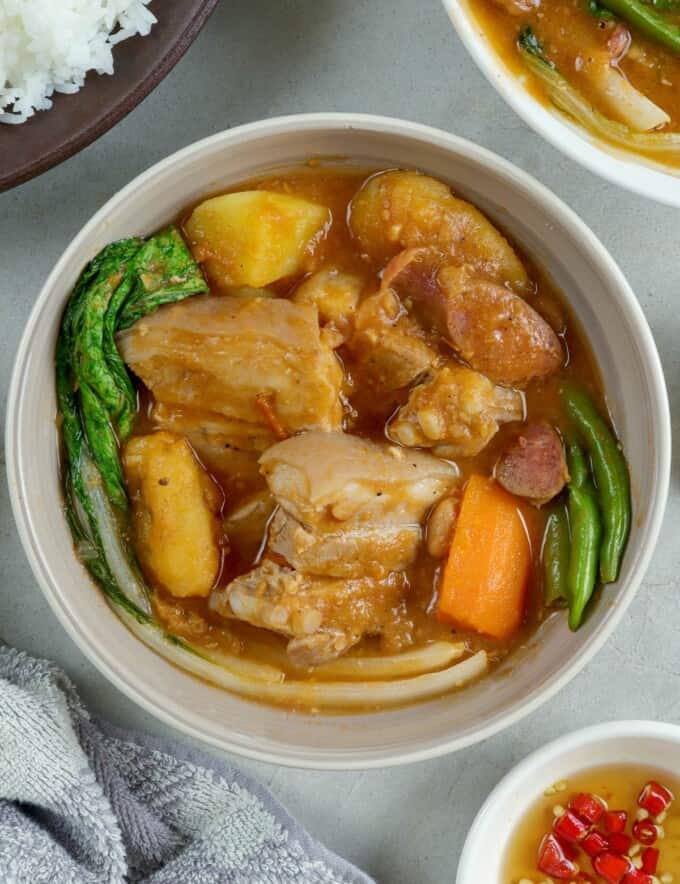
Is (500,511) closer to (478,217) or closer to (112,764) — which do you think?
(478,217)

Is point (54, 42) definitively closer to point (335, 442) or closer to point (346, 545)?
point (335, 442)

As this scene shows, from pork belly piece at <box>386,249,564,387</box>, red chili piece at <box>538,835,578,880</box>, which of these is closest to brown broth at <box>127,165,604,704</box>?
pork belly piece at <box>386,249,564,387</box>

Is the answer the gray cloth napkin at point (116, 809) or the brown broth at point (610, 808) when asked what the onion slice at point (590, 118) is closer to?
the brown broth at point (610, 808)

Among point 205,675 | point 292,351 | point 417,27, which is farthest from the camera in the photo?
point 417,27

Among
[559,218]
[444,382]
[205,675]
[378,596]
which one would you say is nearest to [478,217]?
[559,218]

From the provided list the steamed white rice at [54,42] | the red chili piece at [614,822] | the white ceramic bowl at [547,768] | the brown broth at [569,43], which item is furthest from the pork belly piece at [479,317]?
the red chili piece at [614,822]

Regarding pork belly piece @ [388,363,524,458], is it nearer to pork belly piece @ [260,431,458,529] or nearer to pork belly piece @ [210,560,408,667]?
pork belly piece @ [260,431,458,529]
